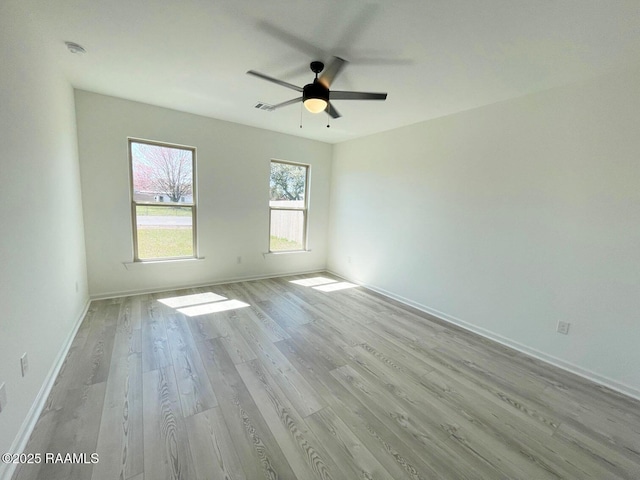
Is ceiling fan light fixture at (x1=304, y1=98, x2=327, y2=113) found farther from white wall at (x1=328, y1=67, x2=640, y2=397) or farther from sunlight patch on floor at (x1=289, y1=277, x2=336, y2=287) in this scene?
sunlight patch on floor at (x1=289, y1=277, x2=336, y2=287)

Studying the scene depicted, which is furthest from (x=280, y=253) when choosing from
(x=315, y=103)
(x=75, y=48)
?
(x=75, y=48)

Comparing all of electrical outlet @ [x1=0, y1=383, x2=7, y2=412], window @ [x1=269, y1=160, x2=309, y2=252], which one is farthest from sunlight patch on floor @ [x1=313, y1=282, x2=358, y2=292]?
electrical outlet @ [x1=0, y1=383, x2=7, y2=412]

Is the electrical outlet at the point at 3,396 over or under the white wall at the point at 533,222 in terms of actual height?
under

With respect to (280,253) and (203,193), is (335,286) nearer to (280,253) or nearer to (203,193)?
(280,253)

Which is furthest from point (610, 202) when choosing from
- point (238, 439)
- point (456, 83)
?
point (238, 439)

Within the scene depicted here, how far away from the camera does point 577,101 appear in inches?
91.1

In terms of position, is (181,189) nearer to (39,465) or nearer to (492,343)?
(39,465)

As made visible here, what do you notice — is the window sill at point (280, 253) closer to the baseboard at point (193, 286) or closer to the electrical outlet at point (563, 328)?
the baseboard at point (193, 286)

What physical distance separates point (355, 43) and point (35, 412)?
10.7 feet

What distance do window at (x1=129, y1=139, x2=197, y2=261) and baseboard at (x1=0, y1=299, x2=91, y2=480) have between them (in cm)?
164

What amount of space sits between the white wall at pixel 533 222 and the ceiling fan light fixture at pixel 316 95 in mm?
1981

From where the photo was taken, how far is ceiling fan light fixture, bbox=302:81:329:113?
2.09m

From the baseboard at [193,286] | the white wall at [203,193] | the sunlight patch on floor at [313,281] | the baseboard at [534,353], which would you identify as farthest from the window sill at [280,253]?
the baseboard at [534,353]

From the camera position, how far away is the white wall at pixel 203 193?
326cm
